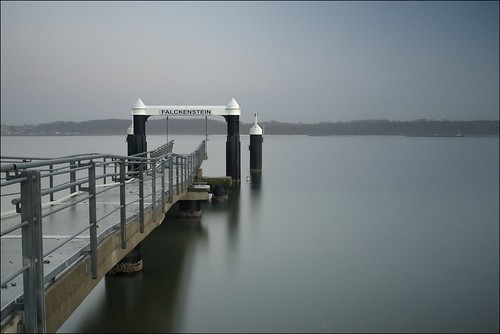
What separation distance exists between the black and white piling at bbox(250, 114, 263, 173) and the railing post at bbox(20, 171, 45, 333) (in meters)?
28.4

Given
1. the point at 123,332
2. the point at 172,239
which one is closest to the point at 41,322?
the point at 123,332

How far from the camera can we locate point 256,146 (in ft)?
105

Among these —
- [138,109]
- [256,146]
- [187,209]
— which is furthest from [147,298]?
[256,146]

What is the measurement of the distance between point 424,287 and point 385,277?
1.12 meters

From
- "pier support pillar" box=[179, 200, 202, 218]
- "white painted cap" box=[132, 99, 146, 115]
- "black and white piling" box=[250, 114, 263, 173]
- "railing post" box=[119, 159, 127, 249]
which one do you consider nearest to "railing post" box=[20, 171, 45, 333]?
"railing post" box=[119, 159, 127, 249]

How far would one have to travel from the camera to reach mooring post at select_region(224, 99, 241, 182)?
24.5m

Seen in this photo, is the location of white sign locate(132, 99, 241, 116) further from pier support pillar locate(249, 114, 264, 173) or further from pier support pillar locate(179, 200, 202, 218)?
pier support pillar locate(179, 200, 202, 218)

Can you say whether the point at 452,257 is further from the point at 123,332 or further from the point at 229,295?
the point at 123,332

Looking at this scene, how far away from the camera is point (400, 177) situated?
44.8 meters

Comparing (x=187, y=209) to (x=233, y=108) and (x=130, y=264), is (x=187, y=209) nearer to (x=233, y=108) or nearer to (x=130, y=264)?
(x=130, y=264)

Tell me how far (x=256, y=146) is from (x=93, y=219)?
27831mm

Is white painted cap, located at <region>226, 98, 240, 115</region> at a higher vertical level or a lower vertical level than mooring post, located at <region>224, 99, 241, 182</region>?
higher

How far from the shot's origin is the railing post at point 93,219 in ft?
13.6

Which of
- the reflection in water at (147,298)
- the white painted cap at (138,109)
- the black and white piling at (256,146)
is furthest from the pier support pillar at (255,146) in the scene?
the reflection in water at (147,298)
